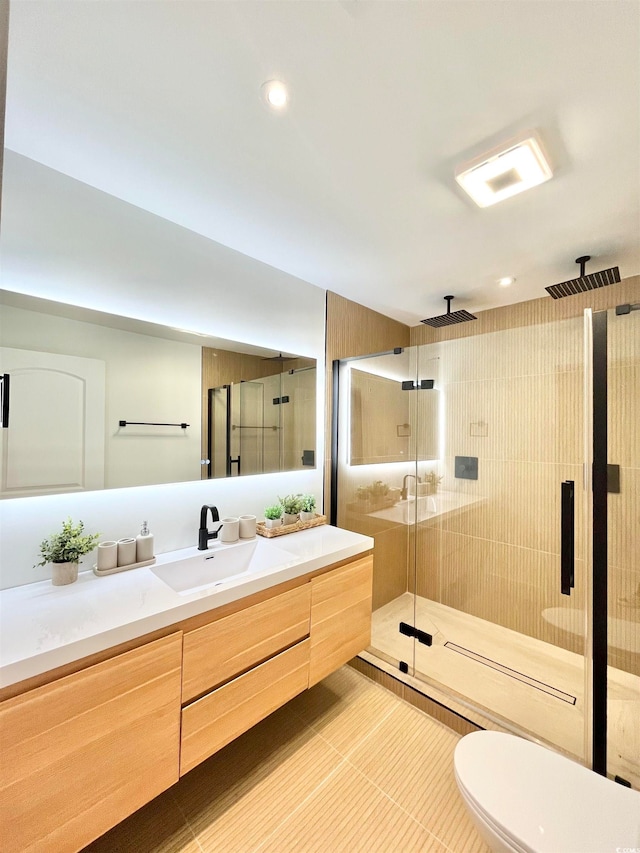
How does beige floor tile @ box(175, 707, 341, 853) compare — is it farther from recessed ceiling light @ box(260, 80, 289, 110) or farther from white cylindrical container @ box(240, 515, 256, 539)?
recessed ceiling light @ box(260, 80, 289, 110)

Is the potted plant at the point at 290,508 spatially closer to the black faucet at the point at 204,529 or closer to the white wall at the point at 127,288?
the white wall at the point at 127,288

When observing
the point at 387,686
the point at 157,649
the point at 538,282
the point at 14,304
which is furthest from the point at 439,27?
the point at 387,686

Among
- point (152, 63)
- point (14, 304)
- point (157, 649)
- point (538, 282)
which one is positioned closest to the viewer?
point (152, 63)

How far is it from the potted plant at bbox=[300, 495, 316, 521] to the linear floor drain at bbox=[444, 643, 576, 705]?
1181 mm

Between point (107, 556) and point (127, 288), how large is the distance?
1.17 metres

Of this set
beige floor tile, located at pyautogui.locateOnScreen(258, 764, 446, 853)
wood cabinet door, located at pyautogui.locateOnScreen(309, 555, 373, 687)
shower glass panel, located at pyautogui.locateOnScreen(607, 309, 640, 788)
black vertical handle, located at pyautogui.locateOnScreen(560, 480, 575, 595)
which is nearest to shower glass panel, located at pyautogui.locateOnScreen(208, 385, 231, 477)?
wood cabinet door, located at pyautogui.locateOnScreen(309, 555, 373, 687)

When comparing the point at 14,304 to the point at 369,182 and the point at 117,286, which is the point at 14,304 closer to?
the point at 117,286

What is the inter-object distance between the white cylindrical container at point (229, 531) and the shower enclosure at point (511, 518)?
2.92 ft

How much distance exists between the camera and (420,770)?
5.41ft

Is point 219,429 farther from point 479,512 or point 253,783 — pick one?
point 479,512

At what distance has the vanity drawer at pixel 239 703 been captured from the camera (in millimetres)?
1316

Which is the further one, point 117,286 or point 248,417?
point 248,417

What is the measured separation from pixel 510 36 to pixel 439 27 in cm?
19

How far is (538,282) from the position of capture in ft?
7.84
